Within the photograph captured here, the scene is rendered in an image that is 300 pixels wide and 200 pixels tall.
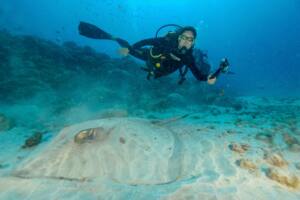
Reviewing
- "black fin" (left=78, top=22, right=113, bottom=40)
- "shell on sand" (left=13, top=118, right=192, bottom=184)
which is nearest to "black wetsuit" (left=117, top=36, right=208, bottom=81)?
"black fin" (left=78, top=22, right=113, bottom=40)

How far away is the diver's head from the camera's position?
7.23 m

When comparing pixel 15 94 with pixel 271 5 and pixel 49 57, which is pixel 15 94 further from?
pixel 271 5

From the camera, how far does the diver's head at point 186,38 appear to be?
7.23 meters

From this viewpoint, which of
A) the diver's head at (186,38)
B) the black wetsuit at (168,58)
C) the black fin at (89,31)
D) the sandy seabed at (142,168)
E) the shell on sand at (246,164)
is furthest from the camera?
the black fin at (89,31)

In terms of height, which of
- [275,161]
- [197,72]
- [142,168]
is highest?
[197,72]

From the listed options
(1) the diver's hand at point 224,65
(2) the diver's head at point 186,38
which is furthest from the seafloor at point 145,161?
(2) the diver's head at point 186,38

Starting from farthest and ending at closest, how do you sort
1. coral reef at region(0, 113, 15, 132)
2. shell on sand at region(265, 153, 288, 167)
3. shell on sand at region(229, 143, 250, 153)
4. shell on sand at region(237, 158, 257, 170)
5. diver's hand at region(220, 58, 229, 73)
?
coral reef at region(0, 113, 15, 132) → diver's hand at region(220, 58, 229, 73) → shell on sand at region(229, 143, 250, 153) → shell on sand at region(265, 153, 288, 167) → shell on sand at region(237, 158, 257, 170)

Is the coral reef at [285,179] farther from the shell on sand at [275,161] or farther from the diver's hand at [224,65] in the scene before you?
the diver's hand at [224,65]

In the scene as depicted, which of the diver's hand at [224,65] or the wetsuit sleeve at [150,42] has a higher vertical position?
the wetsuit sleeve at [150,42]

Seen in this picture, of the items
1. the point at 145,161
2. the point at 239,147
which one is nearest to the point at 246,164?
the point at 239,147

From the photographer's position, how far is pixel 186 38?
7234 mm

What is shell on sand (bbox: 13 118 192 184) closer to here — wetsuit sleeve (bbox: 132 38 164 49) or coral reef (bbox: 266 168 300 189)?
coral reef (bbox: 266 168 300 189)

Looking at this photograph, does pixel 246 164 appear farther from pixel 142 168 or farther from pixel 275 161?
pixel 142 168

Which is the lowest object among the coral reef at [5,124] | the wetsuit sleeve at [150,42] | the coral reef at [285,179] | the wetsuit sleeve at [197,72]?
the coral reef at [285,179]
